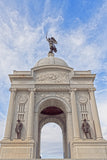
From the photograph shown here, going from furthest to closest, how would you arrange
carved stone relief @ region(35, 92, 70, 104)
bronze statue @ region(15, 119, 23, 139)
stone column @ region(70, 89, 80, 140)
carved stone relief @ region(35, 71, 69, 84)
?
carved stone relief @ region(35, 71, 69, 84)
carved stone relief @ region(35, 92, 70, 104)
stone column @ region(70, 89, 80, 140)
bronze statue @ region(15, 119, 23, 139)

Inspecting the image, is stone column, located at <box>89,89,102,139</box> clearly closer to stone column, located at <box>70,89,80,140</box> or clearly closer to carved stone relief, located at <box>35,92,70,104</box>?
stone column, located at <box>70,89,80,140</box>

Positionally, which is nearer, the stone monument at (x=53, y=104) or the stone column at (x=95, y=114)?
the stone monument at (x=53, y=104)

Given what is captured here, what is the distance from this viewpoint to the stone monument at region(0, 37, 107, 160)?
16359 mm

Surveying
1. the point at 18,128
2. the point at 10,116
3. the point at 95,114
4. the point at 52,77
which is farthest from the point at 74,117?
the point at 10,116

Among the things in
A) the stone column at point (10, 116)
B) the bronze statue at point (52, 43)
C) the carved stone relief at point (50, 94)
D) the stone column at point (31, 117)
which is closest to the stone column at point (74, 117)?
the carved stone relief at point (50, 94)

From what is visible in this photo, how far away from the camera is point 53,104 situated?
2238cm

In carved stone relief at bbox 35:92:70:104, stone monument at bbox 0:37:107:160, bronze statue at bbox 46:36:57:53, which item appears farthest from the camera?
bronze statue at bbox 46:36:57:53

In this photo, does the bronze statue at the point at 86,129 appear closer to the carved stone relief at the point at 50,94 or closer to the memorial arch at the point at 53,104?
the memorial arch at the point at 53,104

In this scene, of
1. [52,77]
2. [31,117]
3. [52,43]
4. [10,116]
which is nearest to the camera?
[31,117]

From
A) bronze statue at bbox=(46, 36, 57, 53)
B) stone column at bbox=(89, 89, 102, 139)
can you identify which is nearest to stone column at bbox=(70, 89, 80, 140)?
stone column at bbox=(89, 89, 102, 139)

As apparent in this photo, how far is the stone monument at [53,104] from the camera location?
16359 millimetres

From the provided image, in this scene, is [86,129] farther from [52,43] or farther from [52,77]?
[52,43]

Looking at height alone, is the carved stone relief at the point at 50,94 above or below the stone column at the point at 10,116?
above

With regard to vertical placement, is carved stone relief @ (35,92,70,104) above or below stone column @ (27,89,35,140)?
above
